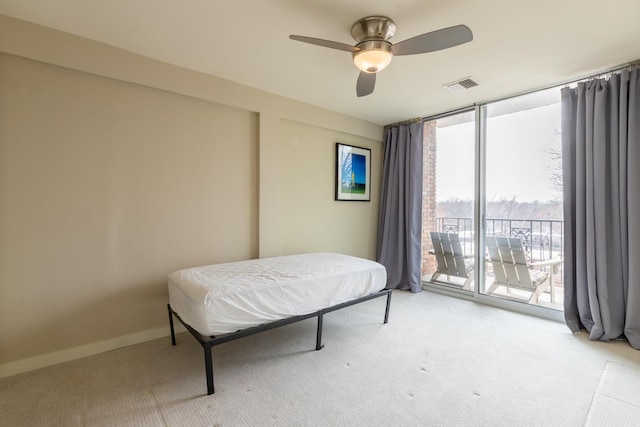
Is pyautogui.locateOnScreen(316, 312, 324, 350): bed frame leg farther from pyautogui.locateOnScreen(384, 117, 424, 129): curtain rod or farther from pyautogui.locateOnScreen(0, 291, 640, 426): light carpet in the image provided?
pyautogui.locateOnScreen(384, 117, 424, 129): curtain rod

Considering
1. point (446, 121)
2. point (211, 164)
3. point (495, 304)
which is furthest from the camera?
point (446, 121)

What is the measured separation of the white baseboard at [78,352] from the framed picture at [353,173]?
2.59m

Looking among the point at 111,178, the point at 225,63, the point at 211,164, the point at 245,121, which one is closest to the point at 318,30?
the point at 225,63

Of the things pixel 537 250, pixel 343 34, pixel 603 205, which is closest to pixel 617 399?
pixel 603 205

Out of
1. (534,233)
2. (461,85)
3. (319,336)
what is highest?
(461,85)

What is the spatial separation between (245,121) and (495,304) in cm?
360

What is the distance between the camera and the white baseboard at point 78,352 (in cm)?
204

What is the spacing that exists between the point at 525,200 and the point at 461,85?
5.04 ft

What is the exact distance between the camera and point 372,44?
6.47 feet

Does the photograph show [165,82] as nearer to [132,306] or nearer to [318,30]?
[318,30]

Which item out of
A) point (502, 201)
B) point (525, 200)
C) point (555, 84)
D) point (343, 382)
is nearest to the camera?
point (343, 382)

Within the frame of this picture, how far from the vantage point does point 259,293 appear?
2.02 meters

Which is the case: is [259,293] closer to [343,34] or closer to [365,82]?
[365,82]

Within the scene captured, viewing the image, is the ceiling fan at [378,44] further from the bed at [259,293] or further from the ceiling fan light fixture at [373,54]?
the bed at [259,293]
